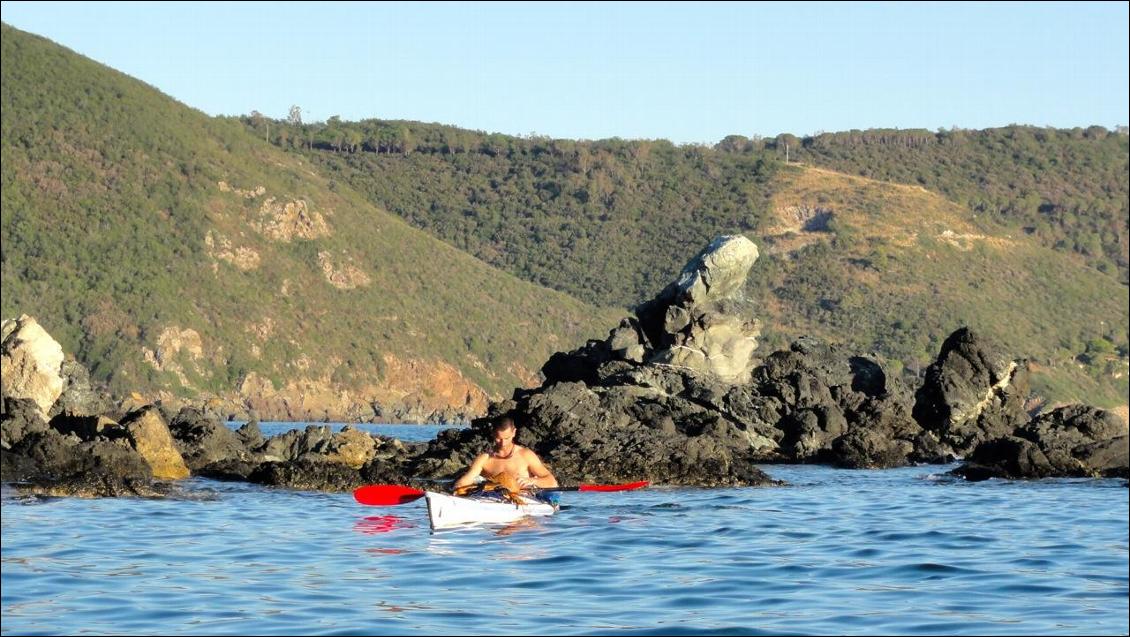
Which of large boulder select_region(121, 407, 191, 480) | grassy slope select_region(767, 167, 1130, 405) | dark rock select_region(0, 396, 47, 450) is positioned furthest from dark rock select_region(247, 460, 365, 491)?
grassy slope select_region(767, 167, 1130, 405)

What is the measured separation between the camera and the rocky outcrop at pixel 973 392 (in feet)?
177

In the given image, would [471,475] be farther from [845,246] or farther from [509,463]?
[845,246]

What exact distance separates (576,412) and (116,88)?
115 meters

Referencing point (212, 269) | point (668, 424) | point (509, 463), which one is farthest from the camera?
point (212, 269)

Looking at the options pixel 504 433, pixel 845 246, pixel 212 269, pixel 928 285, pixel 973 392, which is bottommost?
pixel 973 392

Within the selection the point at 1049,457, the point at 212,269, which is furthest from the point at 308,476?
the point at 212,269

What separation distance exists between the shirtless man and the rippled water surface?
757 mm

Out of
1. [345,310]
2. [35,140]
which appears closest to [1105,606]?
[345,310]

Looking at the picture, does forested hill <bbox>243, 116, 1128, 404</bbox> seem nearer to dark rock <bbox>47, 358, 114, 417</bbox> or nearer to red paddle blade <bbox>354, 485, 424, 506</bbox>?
dark rock <bbox>47, 358, 114, 417</bbox>

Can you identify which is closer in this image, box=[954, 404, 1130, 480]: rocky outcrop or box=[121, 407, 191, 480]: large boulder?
box=[121, 407, 191, 480]: large boulder

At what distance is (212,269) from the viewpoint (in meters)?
129

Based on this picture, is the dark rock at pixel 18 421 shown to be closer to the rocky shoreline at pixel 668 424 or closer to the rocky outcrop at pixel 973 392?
the rocky shoreline at pixel 668 424

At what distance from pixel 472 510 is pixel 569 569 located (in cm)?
487

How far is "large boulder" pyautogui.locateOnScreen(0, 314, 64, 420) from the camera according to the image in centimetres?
4394
